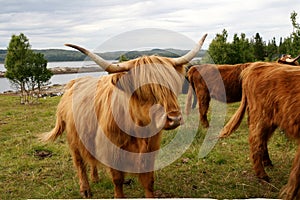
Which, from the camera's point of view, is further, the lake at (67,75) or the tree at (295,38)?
the tree at (295,38)

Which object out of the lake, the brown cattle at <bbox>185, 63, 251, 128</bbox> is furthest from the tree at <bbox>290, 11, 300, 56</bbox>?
the lake

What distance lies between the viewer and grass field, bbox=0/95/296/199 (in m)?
4.33

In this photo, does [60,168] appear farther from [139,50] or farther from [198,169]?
[139,50]

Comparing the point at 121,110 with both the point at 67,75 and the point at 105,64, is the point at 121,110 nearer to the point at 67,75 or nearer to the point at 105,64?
the point at 105,64

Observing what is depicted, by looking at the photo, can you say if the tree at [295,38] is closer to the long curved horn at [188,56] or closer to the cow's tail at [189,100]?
the cow's tail at [189,100]

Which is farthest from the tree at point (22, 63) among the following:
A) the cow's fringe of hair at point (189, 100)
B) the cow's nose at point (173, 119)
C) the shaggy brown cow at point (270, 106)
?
the cow's nose at point (173, 119)

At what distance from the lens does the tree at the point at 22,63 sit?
17547 millimetres

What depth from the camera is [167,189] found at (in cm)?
442

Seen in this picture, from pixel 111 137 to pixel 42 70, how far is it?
16063 millimetres

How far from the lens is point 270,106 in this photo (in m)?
4.09

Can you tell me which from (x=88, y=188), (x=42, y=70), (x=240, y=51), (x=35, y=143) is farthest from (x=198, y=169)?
(x=42, y=70)

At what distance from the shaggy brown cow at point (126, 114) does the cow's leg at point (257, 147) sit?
5.02 feet

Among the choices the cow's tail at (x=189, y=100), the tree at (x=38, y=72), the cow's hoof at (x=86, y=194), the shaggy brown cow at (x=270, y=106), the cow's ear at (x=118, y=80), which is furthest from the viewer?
the tree at (x=38, y=72)

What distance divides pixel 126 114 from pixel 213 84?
18.4 ft
